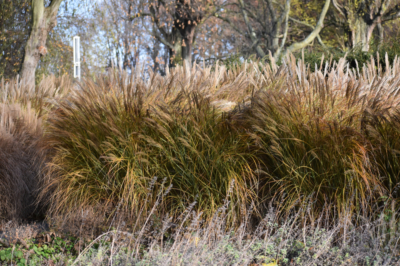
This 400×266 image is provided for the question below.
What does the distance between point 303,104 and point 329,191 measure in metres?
0.78

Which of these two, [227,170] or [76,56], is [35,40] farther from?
[227,170]

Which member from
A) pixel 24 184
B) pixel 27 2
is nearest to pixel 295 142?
pixel 24 184

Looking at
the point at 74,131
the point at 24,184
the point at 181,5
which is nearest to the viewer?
the point at 74,131

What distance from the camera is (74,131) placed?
3666mm

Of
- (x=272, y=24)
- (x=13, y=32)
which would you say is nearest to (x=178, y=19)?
(x=272, y=24)

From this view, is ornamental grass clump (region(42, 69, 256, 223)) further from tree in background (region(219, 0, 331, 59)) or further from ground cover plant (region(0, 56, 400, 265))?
tree in background (region(219, 0, 331, 59))

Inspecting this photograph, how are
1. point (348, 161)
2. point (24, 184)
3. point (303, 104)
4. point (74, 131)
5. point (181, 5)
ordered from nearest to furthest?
point (348, 161), point (303, 104), point (74, 131), point (24, 184), point (181, 5)

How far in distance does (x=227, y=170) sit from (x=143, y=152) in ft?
2.43

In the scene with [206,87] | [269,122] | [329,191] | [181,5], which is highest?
[181,5]

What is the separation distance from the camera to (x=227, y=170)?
3.28m

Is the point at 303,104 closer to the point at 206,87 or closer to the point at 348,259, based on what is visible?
the point at 206,87

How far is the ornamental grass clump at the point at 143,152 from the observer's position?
3.27 meters

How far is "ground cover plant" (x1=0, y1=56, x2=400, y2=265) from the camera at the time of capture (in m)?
2.97

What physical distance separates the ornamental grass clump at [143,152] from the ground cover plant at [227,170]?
14 millimetres
